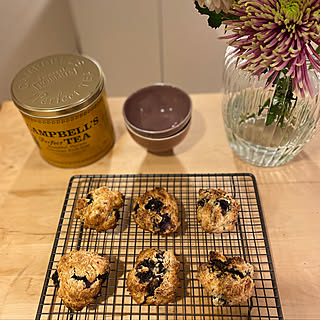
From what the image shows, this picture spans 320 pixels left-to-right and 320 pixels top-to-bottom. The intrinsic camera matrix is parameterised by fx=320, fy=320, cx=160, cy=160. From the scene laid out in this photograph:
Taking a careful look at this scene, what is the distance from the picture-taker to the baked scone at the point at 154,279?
683 mm

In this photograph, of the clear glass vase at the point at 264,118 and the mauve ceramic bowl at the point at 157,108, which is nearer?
the clear glass vase at the point at 264,118

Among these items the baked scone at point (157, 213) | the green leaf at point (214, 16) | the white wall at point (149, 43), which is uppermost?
the green leaf at point (214, 16)

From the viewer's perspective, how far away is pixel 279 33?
574 mm

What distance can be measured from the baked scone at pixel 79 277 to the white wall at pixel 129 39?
0.96 m

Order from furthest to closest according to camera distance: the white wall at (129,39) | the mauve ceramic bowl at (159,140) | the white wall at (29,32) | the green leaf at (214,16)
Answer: the white wall at (129,39) < the white wall at (29,32) < the mauve ceramic bowl at (159,140) < the green leaf at (214,16)

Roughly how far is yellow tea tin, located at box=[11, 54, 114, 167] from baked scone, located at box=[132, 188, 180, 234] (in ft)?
0.90

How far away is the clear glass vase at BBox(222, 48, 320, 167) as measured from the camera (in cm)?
78

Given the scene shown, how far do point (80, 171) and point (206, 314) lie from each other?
0.56 meters

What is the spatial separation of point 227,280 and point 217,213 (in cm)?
16

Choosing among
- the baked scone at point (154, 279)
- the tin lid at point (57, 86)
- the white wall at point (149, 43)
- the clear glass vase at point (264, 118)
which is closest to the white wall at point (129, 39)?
the white wall at point (149, 43)

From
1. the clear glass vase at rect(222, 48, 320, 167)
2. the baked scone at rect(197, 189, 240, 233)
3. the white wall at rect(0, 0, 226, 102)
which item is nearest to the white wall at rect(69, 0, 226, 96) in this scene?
the white wall at rect(0, 0, 226, 102)

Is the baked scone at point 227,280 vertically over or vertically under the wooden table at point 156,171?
over

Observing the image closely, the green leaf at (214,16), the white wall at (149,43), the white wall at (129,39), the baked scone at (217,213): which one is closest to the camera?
the green leaf at (214,16)

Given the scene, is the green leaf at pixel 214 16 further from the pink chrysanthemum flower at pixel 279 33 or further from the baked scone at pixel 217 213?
the baked scone at pixel 217 213
